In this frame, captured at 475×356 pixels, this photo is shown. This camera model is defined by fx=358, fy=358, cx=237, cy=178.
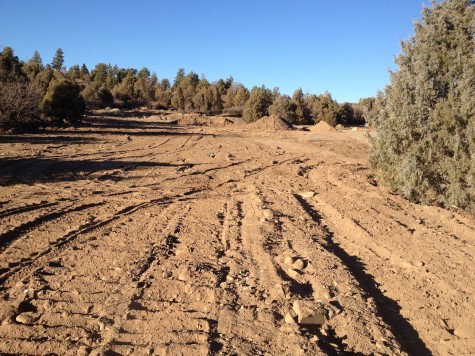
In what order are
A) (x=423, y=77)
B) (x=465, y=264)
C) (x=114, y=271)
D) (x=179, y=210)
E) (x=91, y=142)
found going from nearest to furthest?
(x=114, y=271) → (x=465, y=264) → (x=179, y=210) → (x=423, y=77) → (x=91, y=142)

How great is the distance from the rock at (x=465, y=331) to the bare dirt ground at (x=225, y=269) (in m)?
0.01

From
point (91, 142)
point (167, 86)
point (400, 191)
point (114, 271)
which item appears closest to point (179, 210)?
point (114, 271)

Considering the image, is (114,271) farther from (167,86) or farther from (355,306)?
(167,86)

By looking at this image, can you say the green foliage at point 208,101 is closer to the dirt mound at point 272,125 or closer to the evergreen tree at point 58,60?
the dirt mound at point 272,125

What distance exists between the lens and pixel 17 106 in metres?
18.0

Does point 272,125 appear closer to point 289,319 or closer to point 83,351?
point 289,319

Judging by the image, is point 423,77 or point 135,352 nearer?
point 135,352

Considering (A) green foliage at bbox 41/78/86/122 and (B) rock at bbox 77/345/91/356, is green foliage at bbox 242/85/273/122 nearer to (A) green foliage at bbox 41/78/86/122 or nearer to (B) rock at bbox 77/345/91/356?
(A) green foliage at bbox 41/78/86/122

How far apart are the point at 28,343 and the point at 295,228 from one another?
4.20 m

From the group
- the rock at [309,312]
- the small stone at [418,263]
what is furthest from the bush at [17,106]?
the small stone at [418,263]

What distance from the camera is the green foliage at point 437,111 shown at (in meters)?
7.32

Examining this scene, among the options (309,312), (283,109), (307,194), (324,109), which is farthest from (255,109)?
(309,312)

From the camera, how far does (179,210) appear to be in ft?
22.6

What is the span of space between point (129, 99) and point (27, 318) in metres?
62.9
